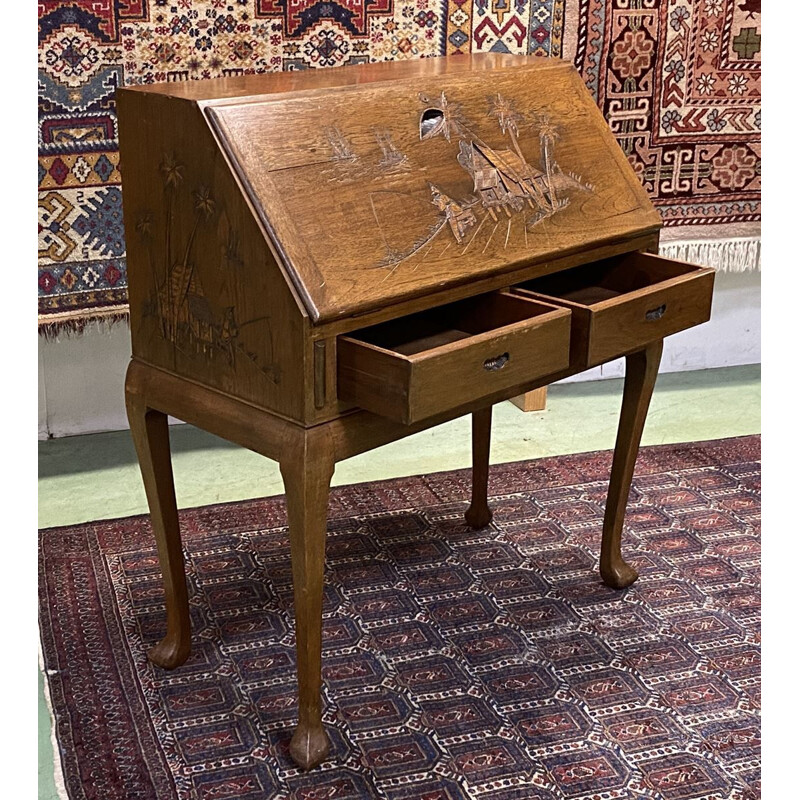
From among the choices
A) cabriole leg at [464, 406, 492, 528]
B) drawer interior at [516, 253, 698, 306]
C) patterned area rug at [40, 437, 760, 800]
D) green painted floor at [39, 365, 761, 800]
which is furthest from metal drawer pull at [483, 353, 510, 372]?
green painted floor at [39, 365, 761, 800]

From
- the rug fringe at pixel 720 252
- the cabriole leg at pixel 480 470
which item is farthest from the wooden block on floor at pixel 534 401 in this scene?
the cabriole leg at pixel 480 470

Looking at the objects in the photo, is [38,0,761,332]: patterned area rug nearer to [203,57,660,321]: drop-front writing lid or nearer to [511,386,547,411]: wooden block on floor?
[511,386,547,411]: wooden block on floor

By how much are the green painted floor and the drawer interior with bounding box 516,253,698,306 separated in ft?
3.28

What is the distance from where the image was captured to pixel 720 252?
369 cm

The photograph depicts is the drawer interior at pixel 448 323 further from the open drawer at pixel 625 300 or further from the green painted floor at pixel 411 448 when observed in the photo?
the green painted floor at pixel 411 448

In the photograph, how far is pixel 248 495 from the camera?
3.08 meters

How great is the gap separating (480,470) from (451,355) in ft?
3.67

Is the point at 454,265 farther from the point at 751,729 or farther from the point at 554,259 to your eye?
the point at 751,729

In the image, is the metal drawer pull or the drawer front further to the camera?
the drawer front

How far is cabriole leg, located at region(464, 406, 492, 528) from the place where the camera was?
2811mm

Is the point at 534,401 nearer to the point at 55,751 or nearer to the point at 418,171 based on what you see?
the point at 418,171

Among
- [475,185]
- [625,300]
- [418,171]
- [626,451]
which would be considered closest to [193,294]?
[418,171]

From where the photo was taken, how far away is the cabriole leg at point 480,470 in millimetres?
2811

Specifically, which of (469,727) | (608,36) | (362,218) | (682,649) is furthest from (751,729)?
(608,36)
